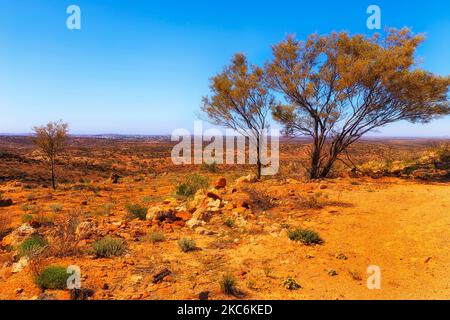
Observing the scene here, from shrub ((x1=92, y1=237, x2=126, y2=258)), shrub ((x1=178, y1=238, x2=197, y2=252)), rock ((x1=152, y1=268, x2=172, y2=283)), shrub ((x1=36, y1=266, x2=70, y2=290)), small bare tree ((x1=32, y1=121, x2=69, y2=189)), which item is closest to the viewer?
shrub ((x1=36, y1=266, x2=70, y2=290))

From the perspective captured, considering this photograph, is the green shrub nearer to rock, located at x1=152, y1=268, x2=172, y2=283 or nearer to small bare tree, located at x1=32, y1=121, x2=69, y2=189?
rock, located at x1=152, y1=268, x2=172, y2=283

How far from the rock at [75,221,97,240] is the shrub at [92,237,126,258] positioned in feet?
3.01

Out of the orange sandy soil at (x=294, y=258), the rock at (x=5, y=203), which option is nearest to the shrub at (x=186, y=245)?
the orange sandy soil at (x=294, y=258)

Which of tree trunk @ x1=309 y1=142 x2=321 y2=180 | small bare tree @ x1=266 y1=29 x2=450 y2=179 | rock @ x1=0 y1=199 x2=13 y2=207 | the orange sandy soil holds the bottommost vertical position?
rock @ x1=0 y1=199 x2=13 y2=207

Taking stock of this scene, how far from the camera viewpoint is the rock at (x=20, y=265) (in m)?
5.16

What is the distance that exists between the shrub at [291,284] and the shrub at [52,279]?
3.21 metres

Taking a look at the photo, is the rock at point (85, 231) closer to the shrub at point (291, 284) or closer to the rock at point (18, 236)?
the rock at point (18, 236)

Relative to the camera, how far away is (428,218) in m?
8.01

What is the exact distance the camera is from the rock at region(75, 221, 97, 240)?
6747mm

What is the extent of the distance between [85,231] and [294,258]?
458 cm

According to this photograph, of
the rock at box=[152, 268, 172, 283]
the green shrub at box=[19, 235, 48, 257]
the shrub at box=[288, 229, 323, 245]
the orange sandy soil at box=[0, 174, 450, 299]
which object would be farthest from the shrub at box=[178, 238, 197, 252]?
the green shrub at box=[19, 235, 48, 257]

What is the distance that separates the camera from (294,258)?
229 inches

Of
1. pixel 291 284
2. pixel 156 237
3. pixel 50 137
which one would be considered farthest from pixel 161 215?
pixel 50 137

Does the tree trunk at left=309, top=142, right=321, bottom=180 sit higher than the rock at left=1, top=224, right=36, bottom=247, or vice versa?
the tree trunk at left=309, top=142, right=321, bottom=180
